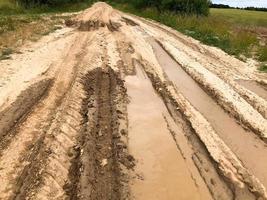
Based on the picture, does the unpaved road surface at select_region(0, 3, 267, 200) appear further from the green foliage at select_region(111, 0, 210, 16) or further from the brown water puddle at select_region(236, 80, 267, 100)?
the green foliage at select_region(111, 0, 210, 16)

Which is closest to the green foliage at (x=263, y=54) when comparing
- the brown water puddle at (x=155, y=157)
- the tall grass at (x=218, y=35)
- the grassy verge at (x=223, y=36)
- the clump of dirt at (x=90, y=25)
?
the grassy verge at (x=223, y=36)

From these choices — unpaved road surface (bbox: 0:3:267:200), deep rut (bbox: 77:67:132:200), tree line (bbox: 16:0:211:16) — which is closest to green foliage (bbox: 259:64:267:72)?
unpaved road surface (bbox: 0:3:267:200)

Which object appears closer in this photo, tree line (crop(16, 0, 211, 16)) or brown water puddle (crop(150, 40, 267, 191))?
brown water puddle (crop(150, 40, 267, 191))

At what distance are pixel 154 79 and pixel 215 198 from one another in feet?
18.0

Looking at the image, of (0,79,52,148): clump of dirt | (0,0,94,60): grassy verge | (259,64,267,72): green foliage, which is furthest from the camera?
(0,0,94,60): grassy verge

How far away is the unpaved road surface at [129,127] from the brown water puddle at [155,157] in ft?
0.05

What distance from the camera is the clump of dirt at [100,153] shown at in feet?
19.3

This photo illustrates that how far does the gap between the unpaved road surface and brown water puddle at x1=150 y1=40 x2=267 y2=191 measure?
0.02 metres

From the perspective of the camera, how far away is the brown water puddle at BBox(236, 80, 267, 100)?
1075 cm

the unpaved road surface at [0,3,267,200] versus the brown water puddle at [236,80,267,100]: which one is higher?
the unpaved road surface at [0,3,267,200]

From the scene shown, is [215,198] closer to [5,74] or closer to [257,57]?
[5,74]

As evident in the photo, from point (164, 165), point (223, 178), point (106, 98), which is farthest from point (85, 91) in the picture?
point (223, 178)

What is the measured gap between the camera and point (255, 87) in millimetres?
11367

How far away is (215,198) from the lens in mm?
5930
